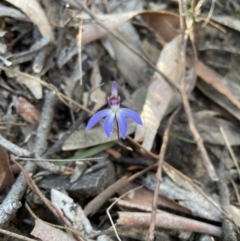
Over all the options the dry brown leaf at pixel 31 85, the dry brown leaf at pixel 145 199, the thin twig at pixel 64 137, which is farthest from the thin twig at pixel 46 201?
the dry brown leaf at pixel 31 85

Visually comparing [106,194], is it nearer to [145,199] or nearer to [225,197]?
[145,199]

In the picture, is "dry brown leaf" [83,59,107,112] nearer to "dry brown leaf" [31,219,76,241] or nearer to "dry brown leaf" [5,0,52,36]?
"dry brown leaf" [5,0,52,36]

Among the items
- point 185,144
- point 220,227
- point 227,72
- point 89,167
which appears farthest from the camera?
point 227,72

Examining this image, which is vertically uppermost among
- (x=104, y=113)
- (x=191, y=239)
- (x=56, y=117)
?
(x=104, y=113)

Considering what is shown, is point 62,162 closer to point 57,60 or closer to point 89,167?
point 89,167

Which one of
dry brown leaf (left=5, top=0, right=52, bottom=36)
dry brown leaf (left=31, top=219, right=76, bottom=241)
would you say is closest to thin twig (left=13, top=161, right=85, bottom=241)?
dry brown leaf (left=31, top=219, right=76, bottom=241)

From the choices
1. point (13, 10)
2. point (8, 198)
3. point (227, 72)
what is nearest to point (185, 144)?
point (227, 72)

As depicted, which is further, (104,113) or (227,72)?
(227,72)

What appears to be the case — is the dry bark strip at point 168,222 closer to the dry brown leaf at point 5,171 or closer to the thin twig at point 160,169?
the thin twig at point 160,169
